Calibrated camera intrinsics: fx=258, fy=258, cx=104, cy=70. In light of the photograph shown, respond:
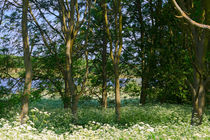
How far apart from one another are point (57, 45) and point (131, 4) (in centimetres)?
613

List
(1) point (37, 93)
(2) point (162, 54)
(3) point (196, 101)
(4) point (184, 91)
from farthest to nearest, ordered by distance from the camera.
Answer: (4) point (184, 91)
(2) point (162, 54)
(1) point (37, 93)
(3) point (196, 101)

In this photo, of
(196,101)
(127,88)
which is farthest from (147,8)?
(196,101)

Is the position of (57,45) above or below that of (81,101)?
above

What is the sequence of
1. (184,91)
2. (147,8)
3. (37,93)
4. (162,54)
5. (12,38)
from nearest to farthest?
(37,93) < (12,38) < (162,54) < (184,91) < (147,8)

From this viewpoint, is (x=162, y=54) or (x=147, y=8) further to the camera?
(x=147, y=8)

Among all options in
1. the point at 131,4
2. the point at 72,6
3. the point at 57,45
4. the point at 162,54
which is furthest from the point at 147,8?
the point at 72,6

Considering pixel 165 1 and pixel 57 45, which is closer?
pixel 57 45

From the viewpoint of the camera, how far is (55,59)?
14828mm

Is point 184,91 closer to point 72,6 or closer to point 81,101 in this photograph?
point 81,101

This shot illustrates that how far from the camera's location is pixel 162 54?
49.7 ft

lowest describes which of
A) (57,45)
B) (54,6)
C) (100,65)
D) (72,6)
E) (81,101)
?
(81,101)

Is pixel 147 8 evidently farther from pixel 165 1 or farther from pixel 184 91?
pixel 184 91

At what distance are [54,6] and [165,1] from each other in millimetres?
7174

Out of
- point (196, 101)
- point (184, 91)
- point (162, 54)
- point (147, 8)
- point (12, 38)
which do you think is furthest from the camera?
point (147, 8)
